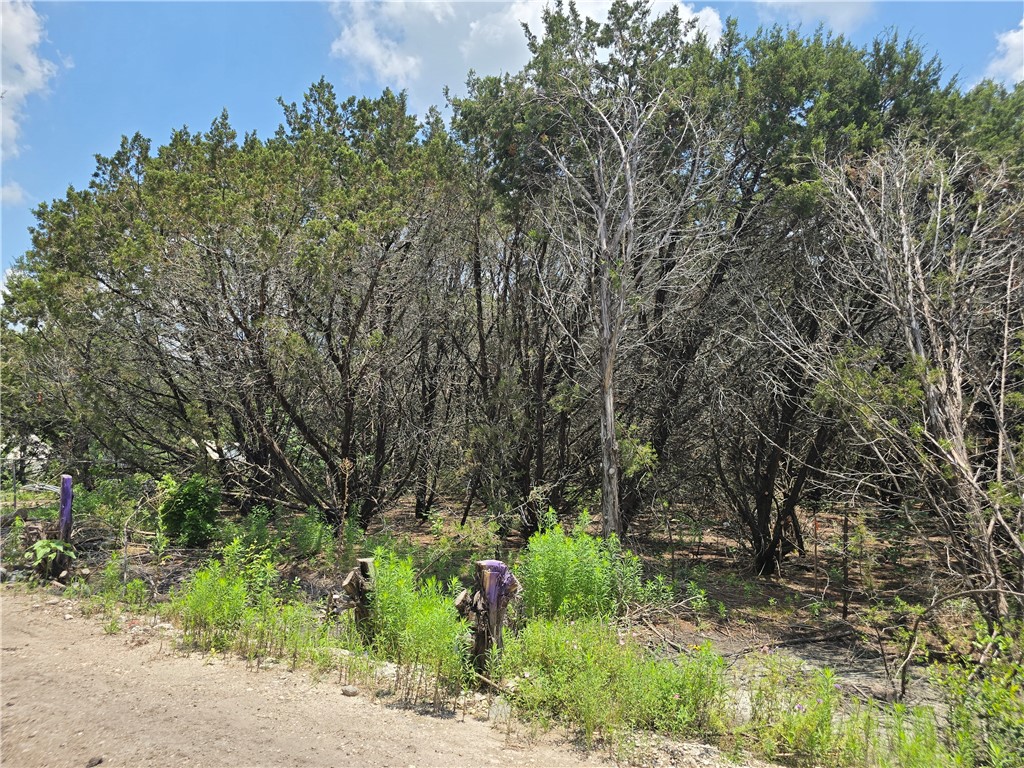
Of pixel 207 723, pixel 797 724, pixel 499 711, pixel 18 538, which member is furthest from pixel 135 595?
pixel 797 724

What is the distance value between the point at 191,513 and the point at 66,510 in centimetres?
210

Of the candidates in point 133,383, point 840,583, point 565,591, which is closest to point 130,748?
point 565,591

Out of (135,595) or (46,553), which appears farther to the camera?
(46,553)

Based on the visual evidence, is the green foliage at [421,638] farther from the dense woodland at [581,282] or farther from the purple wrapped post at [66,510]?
the purple wrapped post at [66,510]

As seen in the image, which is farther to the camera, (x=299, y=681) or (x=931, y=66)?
(x=931, y=66)

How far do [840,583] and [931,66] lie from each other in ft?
24.8

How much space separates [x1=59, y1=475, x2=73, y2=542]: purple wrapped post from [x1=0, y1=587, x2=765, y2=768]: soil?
3295 mm

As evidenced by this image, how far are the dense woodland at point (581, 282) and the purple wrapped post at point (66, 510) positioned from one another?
7.76 feet

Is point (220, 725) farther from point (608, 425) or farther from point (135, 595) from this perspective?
point (608, 425)

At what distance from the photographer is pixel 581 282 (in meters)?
8.93

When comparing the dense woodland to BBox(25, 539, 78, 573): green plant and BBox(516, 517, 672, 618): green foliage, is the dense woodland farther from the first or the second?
BBox(25, 539, 78, 573): green plant

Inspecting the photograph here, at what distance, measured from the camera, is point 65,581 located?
7.78 meters

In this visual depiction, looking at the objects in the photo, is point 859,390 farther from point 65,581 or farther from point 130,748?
point 65,581

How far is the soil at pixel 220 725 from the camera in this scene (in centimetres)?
345
